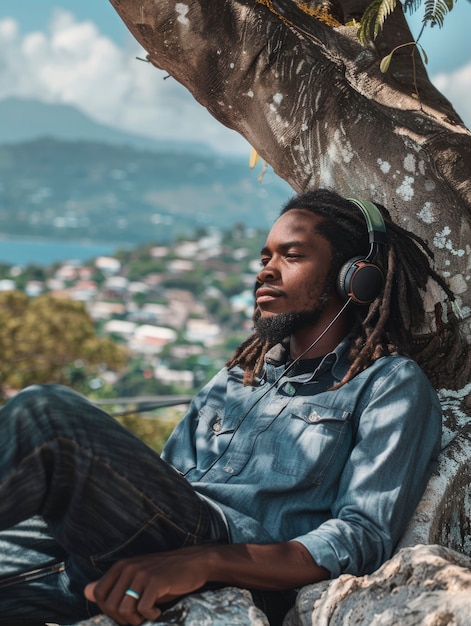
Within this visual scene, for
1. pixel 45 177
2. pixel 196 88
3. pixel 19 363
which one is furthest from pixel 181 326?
pixel 45 177

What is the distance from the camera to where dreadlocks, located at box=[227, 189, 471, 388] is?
338 cm

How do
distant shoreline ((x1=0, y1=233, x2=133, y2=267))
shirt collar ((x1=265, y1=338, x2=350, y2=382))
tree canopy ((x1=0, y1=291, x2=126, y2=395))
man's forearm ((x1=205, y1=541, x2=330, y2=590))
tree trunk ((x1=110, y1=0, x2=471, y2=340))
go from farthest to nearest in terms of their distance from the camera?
distant shoreline ((x1=0, y1=233, x2=133, y2=267))
tree canopy ((x1=0, y1=291, x2=126, y2=395))
tree trunk ((x1=110, y1=0, x2=471, y2=340))
shirt collar ((x1=265, y1=338, x2=350, y2=382))
man's forearm ((x1=205, y1=541, x2=330, y2=590))

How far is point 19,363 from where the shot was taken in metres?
26.0

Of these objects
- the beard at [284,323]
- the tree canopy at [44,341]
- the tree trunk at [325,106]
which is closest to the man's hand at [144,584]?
the beard at [284,323]

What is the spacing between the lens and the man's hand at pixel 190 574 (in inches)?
98.0

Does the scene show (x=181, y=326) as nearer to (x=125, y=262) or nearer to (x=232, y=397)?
(x=125, y=262)

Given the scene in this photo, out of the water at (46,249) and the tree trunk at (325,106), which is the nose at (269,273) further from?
the water at (46,249)

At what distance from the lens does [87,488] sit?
2600 mm

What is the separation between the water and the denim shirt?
15869 centimetres

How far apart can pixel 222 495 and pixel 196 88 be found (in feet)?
5.79

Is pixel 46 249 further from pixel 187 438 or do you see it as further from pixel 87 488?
pixel 87 488

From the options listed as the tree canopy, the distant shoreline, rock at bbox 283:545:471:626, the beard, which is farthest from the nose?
the distant shoreline

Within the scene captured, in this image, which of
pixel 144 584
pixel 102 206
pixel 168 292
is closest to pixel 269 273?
pixel 144 584

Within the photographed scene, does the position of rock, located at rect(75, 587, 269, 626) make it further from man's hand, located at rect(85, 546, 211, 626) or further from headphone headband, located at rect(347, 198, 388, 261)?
headphone headband, located at rect(347, 198, 388, 261)
